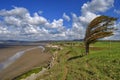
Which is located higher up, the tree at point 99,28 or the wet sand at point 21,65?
the tree at point 99,28

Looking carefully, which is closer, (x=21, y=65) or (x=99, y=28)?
(x=99, y=28)

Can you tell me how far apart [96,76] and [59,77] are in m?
5.06

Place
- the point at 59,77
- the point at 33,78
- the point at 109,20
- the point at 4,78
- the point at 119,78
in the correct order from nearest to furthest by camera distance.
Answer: the point at 119,78 → the point at 59,77 → the point at 33,78 → the point at 109,20 → the point at 4,78

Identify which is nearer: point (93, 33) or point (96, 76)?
point (96, 76)

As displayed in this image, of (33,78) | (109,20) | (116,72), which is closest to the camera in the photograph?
(116,72)

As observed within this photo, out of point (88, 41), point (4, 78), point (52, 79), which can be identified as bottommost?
point (4, 78)

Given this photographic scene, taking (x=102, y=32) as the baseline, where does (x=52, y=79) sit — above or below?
below

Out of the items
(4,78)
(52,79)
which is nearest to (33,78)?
(52,79)

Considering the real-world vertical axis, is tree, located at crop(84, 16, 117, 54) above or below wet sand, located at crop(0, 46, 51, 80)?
above

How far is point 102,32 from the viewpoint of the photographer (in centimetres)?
3794

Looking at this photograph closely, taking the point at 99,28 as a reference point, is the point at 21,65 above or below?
below

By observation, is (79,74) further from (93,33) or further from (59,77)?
(93,33)

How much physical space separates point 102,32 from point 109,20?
8.50ft

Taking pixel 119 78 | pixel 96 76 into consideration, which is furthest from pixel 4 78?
pixel 119 78
